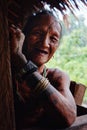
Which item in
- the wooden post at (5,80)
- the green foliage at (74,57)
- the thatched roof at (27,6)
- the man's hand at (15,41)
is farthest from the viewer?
the green foliage at (74,57)

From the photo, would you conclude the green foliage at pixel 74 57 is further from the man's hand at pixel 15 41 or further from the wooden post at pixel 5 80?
the wooden post at pixel 5 80

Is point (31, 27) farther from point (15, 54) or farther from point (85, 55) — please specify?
point (85, 55)

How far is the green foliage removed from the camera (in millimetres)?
5395

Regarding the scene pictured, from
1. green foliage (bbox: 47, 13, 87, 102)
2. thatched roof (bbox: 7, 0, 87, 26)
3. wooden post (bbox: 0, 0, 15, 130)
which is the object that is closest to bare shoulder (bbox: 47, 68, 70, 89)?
thatched roof (bbox: 7, 0, 87, 26)

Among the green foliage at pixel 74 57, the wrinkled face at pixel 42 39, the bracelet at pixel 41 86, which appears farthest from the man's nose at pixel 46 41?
the green foliage at pixel 74 57

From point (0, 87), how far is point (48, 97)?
297 mm

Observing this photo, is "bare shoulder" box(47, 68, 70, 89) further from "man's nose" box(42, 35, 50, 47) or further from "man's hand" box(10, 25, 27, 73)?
"man's hand" box(10, 25, 27, 73)

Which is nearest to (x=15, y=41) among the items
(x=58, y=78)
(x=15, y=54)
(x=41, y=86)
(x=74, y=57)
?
(x=15, y=54)

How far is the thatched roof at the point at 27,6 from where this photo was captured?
1.36 meters

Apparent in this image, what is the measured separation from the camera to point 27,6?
1405mm

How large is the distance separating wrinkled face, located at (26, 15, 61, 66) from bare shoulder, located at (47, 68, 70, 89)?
10 cm

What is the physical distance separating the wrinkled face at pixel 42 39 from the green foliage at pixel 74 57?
3651 millimetres

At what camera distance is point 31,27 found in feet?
4.68

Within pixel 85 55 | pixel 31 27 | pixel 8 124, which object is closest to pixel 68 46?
pixel 85 55
